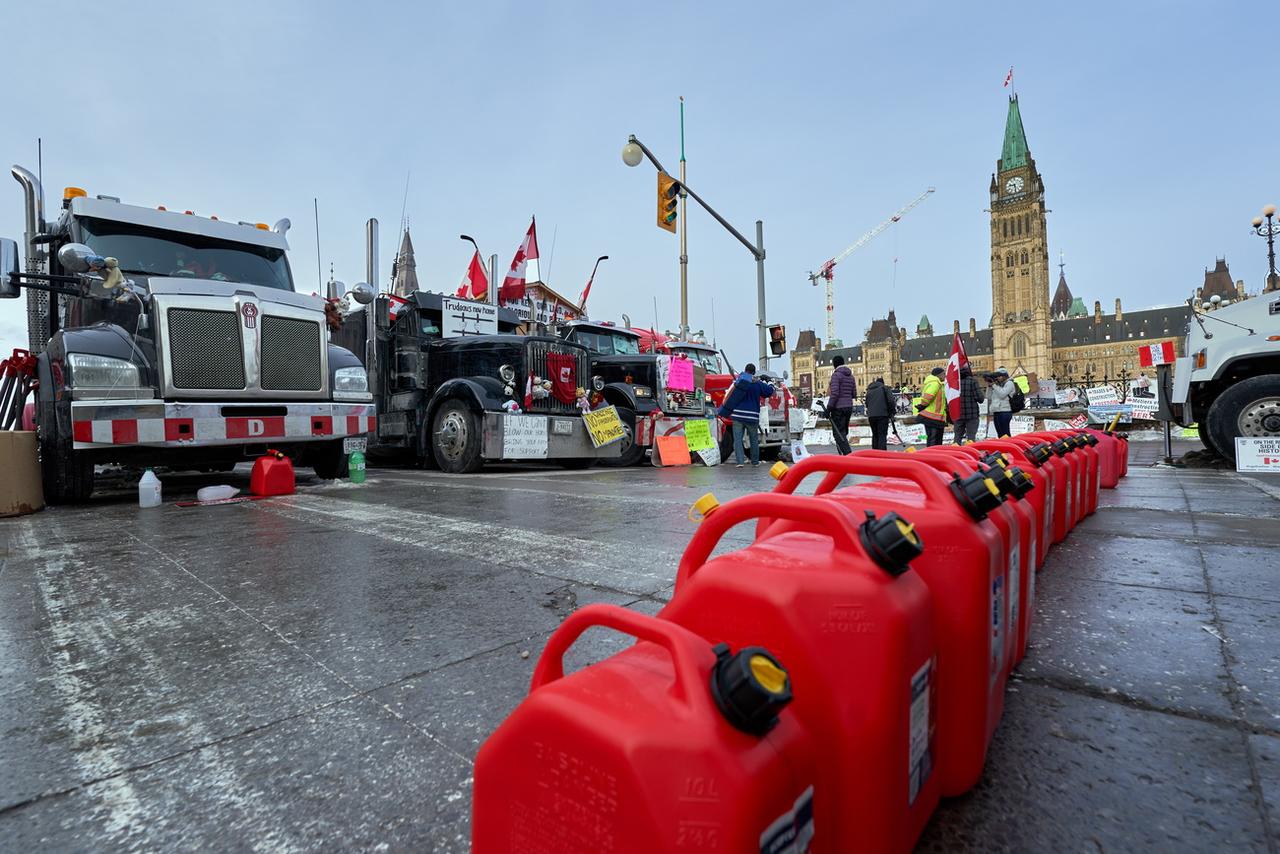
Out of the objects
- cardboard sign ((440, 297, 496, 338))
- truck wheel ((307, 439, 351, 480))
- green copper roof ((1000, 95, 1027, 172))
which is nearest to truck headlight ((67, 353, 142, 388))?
truck wheel ((307, 439, 351, 480))

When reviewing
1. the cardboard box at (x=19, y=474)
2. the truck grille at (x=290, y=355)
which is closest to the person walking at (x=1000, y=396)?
the truck grille at (x=290, y=355)

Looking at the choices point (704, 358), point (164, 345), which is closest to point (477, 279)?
point (704, 358)

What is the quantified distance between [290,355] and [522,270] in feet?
32.3

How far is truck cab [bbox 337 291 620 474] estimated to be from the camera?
9023mm

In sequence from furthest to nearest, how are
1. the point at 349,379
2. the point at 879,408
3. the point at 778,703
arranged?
the point at 879,408, the point at 349,379, the point at 778,703

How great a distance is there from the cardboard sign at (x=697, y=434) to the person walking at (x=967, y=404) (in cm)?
424

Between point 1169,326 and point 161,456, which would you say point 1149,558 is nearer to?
point 161,456

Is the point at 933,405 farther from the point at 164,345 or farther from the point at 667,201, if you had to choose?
the point at 164,345

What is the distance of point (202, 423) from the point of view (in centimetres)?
604

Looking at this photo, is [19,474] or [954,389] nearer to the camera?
[19,474]

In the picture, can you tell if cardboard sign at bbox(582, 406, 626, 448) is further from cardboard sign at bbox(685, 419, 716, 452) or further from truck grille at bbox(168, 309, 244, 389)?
truck grille at bbox(168, 309, 244, 389)

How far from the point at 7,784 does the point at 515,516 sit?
11.9ft

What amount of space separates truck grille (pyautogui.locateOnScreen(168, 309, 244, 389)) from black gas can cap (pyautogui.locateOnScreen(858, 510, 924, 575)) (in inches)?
266

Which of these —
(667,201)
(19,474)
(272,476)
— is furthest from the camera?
(667,201)
